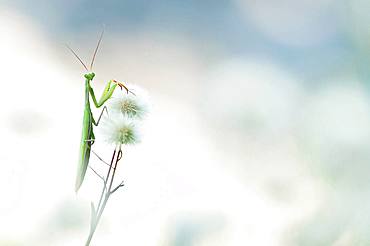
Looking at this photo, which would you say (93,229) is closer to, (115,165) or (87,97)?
(115,165)

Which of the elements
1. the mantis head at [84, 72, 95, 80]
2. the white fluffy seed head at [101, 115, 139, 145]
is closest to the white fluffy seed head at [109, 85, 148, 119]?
the white fluffy seed head at [101, 115, 139, 145]

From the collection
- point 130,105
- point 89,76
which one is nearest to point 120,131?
point 130,105

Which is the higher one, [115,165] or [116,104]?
[116,104]

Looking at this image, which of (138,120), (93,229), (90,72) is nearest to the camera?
(93,229)

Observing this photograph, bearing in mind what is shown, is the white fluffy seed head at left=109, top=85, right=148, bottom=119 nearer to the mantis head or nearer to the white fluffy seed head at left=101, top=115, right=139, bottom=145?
the white fluffy seed head at left=101, top=115, right=139, bottom=145

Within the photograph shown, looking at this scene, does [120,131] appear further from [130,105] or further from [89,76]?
[89,76]

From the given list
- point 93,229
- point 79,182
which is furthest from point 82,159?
point 93,229

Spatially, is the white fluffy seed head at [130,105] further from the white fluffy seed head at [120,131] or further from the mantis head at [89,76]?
the mantis head at [89,76]
